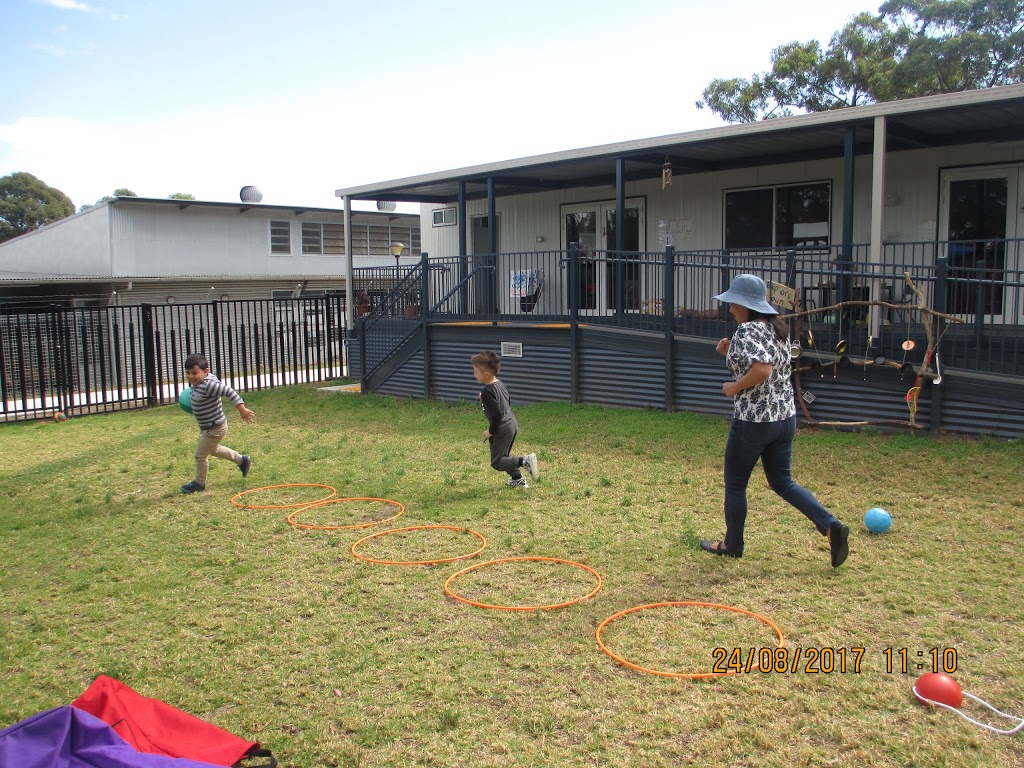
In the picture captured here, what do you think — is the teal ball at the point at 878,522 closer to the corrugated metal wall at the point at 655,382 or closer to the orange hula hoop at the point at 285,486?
the corrugated metal wall at the point at 655,382

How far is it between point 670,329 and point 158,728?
351 inches

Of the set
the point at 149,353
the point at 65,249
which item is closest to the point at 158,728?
the point at 149,353

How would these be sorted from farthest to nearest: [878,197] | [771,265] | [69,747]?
[878,197] → [771,265] → [69,747]

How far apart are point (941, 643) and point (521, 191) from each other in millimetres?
14174

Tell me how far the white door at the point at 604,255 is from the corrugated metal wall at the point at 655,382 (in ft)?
2.28

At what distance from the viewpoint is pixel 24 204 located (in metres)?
62.8

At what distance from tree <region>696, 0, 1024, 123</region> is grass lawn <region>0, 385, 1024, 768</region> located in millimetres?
22892

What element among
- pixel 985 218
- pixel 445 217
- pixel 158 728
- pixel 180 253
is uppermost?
pixel 445 217

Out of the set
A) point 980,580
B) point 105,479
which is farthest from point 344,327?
A: point 980,580

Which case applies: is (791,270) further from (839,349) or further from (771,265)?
(839,349)

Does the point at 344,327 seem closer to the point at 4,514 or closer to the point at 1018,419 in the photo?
the point at 4,514

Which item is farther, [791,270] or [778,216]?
[778,216]

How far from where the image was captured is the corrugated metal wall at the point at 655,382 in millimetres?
8625

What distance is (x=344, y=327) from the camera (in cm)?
1956
